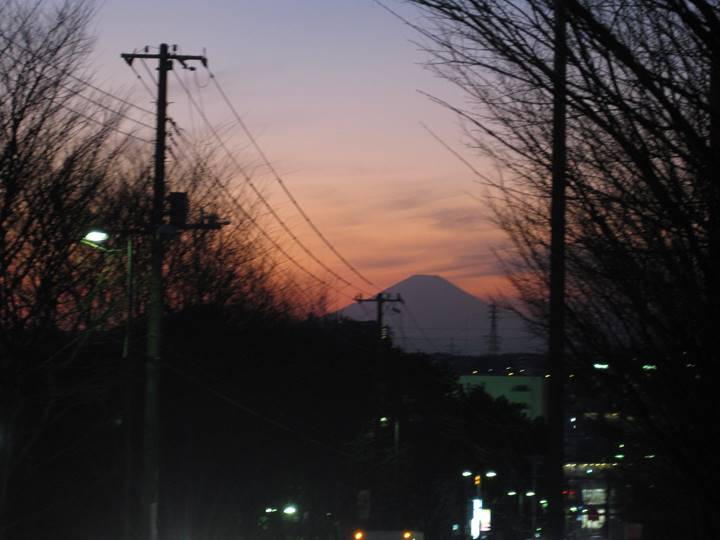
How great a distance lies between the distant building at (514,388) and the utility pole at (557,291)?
44.7m

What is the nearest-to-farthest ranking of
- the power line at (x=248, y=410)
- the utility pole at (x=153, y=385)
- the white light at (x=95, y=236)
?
the white light at (x=95, y=236)
the utility pole at (x=153, y=385)
the power line at (x=248, y=410)

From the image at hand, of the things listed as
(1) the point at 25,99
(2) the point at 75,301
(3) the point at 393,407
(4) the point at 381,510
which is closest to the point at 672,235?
(1) the point at 25,99

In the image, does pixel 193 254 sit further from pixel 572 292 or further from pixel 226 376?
pixel 572 292

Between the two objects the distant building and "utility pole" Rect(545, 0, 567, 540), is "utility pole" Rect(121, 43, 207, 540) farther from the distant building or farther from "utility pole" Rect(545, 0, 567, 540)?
the distant building

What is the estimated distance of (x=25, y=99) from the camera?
52.6 ft

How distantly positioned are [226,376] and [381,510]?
21876 mm

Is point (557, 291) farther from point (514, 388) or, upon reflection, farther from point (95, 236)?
point (514, 388)

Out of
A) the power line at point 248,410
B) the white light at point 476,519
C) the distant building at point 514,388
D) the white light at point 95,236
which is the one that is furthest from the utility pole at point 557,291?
the white light at point 476,519

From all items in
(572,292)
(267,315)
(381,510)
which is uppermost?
(267,315)

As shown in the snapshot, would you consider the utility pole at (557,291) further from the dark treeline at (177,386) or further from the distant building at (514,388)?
the distant building at (514,388)

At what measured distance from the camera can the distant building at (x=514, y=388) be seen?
6290 centimetres

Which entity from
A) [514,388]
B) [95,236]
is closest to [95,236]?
[95,236]

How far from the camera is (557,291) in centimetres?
771

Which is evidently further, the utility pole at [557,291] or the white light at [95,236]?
the white light at [95,236]
